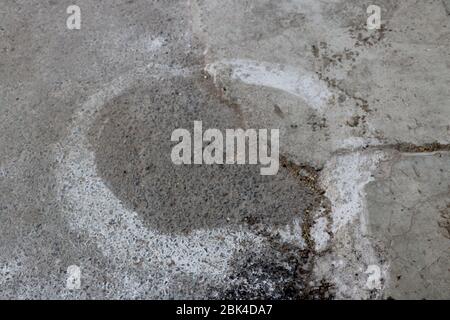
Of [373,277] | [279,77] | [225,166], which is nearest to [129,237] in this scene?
[225,166]

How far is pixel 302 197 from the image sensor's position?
10.2ft

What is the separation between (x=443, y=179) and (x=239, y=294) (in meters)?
1.25

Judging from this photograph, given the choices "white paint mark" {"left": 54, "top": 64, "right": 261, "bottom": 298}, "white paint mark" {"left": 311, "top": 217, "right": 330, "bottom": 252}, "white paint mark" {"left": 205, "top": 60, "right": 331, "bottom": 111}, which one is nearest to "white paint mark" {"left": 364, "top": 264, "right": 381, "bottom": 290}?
"white paint mark" {"left": 311, "top": 217, "right": 330, "bottom": 252}

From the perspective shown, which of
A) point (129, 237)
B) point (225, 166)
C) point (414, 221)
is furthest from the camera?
point (225, 166)

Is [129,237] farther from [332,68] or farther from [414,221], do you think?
[332,68]

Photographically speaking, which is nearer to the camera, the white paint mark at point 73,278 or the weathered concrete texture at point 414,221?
the weathered concrete texture at point 414,221

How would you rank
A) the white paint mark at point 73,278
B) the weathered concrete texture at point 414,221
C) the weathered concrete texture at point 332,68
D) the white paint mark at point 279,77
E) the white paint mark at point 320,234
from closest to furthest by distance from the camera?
the weathered concrete texture at point 414,221 < the white paint mark at point 73,278 < the white paint mark at point 320,234 < the weathered concrete texture at point 332,68 < the white paint mark at point 279,77

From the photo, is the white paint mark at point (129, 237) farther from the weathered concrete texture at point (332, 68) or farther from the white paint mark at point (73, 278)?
the weathered concrete texture at point (332, 68)

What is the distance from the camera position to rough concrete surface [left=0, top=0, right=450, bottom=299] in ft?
9.23

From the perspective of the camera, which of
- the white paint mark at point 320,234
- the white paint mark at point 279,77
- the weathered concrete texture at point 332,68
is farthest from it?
the white paint mark at point 279,77

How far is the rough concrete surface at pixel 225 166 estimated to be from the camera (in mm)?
2814

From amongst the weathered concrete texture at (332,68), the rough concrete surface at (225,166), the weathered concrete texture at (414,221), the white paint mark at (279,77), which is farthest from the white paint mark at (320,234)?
the white paint mark at (279,77)

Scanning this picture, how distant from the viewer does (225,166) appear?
126 inches
